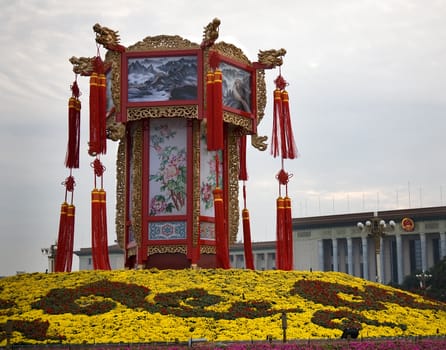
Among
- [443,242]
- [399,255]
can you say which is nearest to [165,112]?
[443,242]

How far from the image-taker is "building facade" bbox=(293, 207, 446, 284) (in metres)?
66.8

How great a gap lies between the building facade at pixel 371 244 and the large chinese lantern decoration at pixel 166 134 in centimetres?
4159

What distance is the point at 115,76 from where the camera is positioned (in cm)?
2675

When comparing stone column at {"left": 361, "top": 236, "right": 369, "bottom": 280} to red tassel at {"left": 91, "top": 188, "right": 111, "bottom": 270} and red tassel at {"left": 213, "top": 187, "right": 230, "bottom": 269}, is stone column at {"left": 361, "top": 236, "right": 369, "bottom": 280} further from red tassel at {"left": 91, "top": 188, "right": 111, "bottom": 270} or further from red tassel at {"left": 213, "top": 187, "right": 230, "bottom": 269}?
red tassel at {"left": 91, "top": 188, "right": 111, "bottom": 270}

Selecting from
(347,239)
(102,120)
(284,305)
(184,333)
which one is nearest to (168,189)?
(102,120)

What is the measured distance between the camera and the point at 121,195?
2775 cm

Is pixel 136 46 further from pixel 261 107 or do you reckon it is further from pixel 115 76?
pixel 261 107

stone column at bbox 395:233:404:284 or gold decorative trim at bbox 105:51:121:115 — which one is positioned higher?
gold decorative trim at bbox 105:51:121:115

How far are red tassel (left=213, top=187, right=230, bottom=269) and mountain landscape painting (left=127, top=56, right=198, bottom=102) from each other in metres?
3.77

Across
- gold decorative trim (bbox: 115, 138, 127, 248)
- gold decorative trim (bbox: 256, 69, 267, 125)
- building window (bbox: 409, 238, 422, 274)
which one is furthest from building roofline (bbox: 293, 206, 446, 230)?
gold decorative trim (bbox: 115, 138, 127, 248)

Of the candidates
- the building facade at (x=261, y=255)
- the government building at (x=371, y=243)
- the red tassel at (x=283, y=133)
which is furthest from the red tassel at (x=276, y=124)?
the building facade at (x=261, y=255)

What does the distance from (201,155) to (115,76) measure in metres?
4.12

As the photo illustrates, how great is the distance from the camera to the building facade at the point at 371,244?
2630 inches

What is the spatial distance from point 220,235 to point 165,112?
4.67 metres
